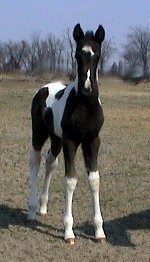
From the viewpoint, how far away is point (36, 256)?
5453mm

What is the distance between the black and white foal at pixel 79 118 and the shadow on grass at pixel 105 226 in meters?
0.17

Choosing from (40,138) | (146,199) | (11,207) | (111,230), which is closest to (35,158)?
(40,138)

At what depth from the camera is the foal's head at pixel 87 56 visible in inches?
216

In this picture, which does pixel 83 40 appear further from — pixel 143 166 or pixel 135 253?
pixel 143 166

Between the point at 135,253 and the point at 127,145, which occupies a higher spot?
the point at 135,253

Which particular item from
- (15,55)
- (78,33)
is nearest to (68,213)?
(78,33)

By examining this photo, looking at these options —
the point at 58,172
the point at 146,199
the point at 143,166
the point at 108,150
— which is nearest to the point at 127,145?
the point at 108,150

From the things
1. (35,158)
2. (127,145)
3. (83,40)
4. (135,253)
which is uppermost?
(83,40)

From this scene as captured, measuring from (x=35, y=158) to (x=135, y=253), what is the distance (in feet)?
6.11

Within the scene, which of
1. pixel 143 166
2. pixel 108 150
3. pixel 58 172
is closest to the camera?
pixel 58 172

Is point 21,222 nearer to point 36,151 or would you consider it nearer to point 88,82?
point 36,151

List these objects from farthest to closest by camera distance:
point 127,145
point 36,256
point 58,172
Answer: point 127,145
point 58,172
point 36,256

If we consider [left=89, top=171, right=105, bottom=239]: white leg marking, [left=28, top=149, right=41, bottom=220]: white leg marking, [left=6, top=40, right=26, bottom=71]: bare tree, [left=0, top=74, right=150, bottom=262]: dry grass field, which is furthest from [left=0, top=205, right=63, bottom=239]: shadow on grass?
[left=6, top=40, right=26, bottom=71]: bare tree

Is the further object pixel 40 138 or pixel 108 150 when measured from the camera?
pixel 108 150
